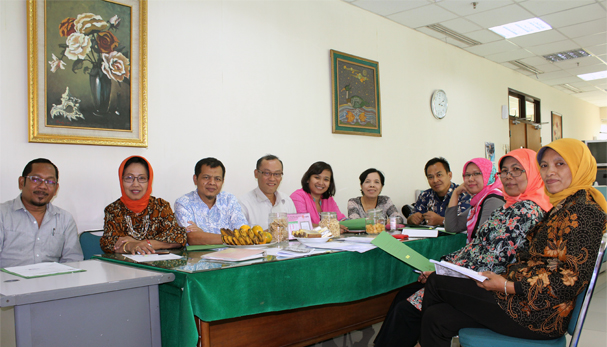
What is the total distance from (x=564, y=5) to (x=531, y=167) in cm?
387

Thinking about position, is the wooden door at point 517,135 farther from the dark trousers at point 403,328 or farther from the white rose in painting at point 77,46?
the white rose in painting at point 77,46

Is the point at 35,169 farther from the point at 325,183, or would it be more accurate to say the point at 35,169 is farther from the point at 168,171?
the point at 325,183

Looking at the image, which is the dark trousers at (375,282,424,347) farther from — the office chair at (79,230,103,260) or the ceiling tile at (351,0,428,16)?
the ceiling tile at (351,0,428,16)

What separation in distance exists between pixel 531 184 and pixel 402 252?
27.9 inches

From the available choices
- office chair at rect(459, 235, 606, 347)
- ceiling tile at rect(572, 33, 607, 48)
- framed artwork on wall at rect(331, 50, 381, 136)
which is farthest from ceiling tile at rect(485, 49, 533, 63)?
office chair at rect(459, 235, 606, 347)

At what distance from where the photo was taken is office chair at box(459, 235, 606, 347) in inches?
59.2

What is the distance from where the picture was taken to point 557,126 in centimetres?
973

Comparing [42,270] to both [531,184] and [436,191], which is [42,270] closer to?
[531,184]

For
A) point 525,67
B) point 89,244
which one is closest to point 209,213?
point 89,244

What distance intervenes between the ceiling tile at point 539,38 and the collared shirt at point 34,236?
20.1 feet

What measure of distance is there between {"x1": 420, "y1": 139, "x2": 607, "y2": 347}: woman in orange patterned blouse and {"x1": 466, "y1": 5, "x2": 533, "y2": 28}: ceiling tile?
3.89m

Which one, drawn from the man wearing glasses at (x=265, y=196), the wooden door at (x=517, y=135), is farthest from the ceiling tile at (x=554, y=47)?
the man wearing glasses at (x=265, y=196)

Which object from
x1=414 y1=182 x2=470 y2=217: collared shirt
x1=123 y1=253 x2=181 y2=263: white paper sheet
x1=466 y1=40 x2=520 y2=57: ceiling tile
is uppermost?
x1=466 y1=40 x2=520 y2=57: ceiling tile

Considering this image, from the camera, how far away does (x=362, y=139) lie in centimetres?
494
